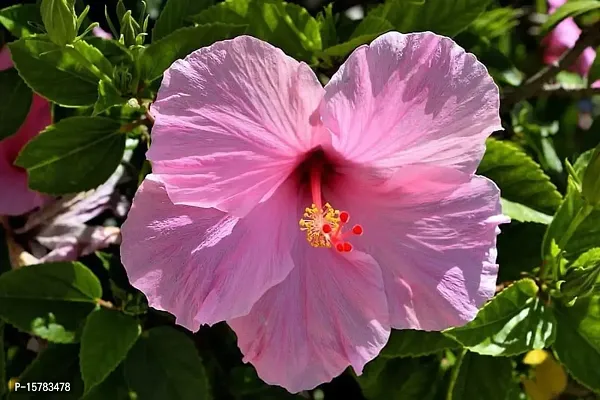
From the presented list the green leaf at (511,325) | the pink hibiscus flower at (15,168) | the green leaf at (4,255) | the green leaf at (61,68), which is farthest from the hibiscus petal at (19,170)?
the green leaf at (511,325)

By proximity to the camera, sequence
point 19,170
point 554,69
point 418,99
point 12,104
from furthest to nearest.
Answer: point 554,69
point 19,170
point 12,104
point 418,99

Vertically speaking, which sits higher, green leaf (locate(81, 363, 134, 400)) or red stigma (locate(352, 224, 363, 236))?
red stigma (locate(352, 224, 363, 236))

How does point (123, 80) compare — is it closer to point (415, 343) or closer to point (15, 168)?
point (15, 168)

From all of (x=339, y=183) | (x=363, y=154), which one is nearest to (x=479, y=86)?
(x=363, y=154)

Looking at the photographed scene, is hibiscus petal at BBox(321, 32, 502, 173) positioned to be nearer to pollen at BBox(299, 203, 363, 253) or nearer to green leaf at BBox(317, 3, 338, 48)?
pollen at BBox(299, 203, 363, 253)

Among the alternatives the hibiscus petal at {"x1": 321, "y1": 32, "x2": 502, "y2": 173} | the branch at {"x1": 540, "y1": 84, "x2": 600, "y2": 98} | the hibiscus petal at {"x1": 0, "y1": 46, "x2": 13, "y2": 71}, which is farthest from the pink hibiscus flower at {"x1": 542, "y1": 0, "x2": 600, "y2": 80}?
the hibiscus petal at {"x1": 0, "y1": 46, "x2": 13, "y2": 71}

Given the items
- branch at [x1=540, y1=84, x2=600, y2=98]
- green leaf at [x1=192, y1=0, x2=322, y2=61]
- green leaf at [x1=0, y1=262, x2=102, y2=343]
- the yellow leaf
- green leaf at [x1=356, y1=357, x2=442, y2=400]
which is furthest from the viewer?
the yellow leaf

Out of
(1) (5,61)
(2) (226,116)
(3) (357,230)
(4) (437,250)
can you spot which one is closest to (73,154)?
(1) (5,61)
